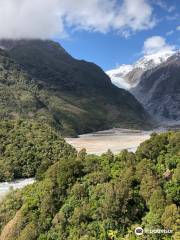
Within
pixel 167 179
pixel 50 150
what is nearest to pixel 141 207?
pixel 167 179

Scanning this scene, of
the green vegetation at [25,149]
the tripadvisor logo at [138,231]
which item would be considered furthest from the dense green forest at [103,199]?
the green vegetation at [25,149]

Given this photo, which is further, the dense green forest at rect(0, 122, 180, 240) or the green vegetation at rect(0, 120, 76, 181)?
the green vegetation at rect(0, 120, 76, 181)

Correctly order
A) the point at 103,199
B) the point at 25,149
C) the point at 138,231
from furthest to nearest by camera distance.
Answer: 1. the point at 25,149
2. the point at 103,199
3. the point at 138,231

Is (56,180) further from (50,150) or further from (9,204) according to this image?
(50,150)

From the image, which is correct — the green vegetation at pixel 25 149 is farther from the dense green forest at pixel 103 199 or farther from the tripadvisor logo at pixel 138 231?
the tripadvisor logo at pixel 138 231

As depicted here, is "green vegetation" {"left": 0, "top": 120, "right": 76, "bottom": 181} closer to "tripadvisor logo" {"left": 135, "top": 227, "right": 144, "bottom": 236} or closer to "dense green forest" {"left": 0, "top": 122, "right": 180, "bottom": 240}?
"dense green forest" {"left": 0, "top": 122, "right": 180, "bottom": 240}

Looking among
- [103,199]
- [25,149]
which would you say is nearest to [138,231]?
[103,199]

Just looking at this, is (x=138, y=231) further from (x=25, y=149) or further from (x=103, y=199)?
(x=25, y=149)

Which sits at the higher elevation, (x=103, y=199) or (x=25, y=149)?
(x=25, y=149)

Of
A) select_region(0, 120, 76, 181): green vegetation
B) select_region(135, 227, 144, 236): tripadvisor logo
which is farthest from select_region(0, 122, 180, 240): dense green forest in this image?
select_region(0, 120, 76, 181): green vegetation
